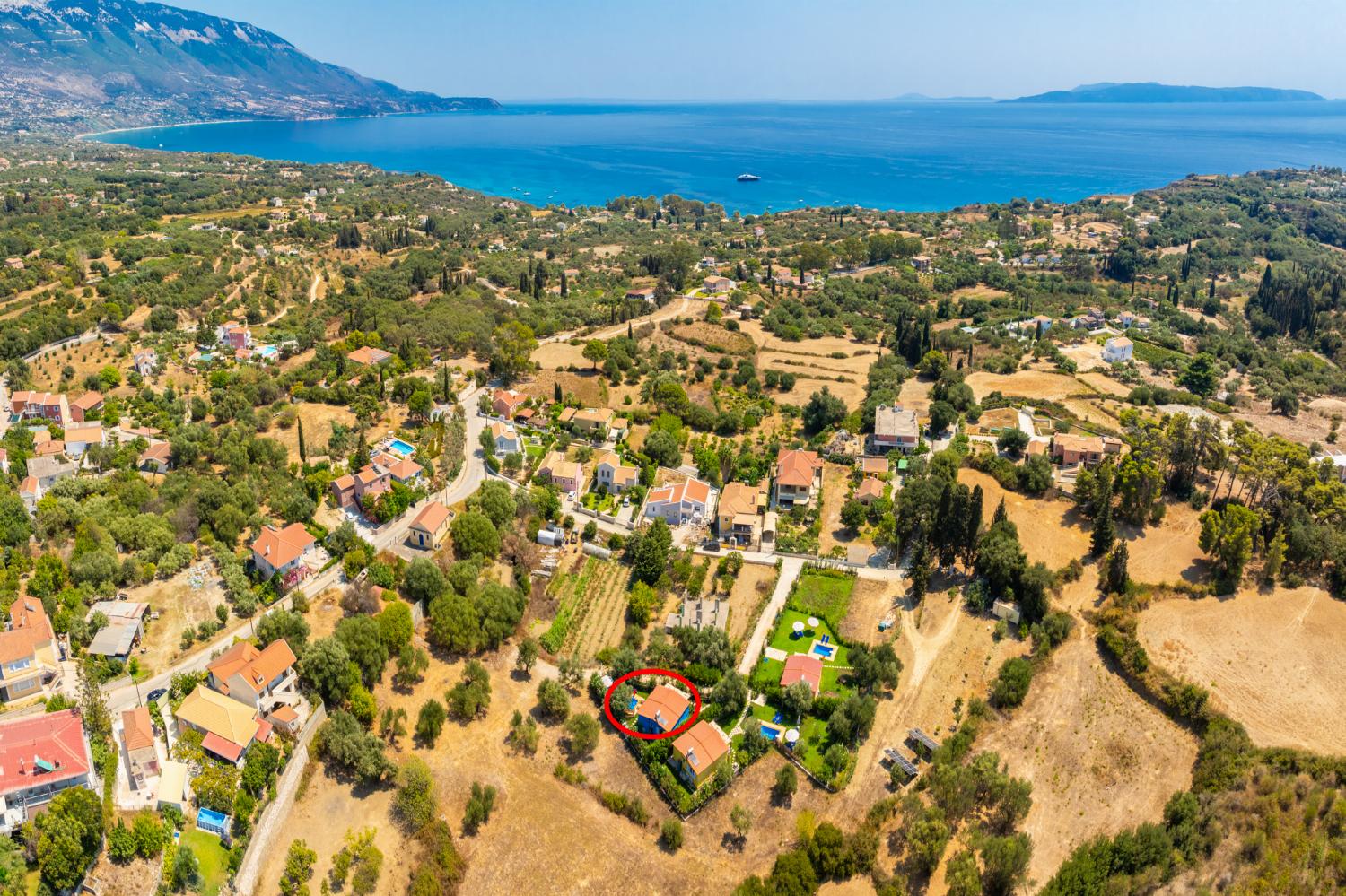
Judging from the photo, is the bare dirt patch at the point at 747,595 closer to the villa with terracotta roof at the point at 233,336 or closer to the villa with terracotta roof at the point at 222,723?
the villa with terracotta roof at the point at 222,723

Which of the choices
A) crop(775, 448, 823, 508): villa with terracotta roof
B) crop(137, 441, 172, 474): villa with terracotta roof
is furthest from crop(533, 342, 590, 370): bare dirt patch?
crop(137, 441, 172, 474): villa with terracotta roof

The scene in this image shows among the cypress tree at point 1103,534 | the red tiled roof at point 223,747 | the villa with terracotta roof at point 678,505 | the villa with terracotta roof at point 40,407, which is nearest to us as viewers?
the red tiled roof at point 223,747

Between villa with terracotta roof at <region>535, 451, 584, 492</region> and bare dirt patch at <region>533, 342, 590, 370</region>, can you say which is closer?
villa with terracotta roof at <region>535, 451, 584, 492</region>

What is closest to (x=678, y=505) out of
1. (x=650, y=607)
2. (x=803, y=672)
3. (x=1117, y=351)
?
(x=650, y=607)

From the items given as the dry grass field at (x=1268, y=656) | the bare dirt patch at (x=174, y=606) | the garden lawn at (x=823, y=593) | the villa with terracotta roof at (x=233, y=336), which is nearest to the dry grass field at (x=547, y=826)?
the garden lawn at (x=823, y=593)

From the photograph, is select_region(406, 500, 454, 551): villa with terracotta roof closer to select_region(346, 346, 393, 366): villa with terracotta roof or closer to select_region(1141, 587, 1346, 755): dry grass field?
select_region(346, 346, 393, 366): villa with terracotta roof

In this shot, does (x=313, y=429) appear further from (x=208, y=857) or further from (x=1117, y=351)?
(x=1117, y=351)
